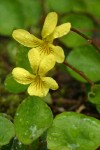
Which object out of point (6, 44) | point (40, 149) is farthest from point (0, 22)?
point (40, 149)

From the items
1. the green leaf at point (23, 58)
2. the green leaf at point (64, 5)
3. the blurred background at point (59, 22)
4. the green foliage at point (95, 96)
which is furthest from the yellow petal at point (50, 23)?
the green leaf at point (64, 5)

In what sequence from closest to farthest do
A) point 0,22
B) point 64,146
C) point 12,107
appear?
point 64,146
point 12,107
point 0,22

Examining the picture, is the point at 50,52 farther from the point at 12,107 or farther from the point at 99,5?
the point at 99,5

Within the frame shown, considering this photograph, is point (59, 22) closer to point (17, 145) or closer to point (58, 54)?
point (58, 54)

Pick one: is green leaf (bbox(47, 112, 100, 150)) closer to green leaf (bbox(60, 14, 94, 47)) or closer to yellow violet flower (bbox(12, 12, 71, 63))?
yellow violet flower (bbox(12, 12, 71, 63))

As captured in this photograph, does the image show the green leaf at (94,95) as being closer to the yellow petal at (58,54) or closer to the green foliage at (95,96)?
the green foliage at (95,96)

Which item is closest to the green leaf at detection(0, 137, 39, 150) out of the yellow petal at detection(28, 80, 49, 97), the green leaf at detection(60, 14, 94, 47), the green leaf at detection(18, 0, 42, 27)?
the yellow petal at detection(28, 80, 49, 97)
